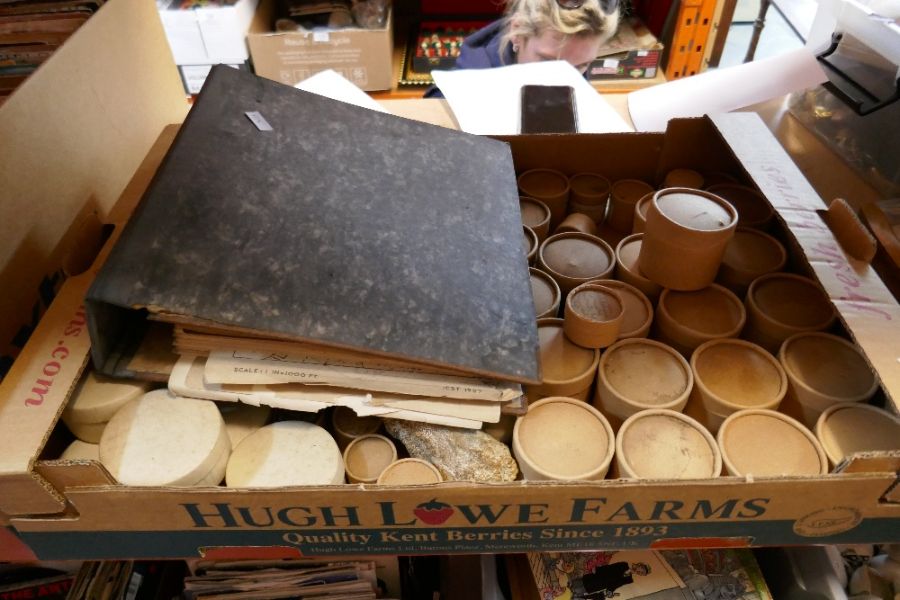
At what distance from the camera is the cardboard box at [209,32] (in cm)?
213

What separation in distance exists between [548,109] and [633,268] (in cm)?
54

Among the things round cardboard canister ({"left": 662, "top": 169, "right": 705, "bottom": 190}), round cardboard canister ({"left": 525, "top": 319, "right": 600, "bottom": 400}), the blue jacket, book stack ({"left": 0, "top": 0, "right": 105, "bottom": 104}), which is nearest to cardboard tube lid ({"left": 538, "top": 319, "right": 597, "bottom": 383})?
round cardboard canister ({"left": 525, "top": 319, "right": 600, "bottom": 400})

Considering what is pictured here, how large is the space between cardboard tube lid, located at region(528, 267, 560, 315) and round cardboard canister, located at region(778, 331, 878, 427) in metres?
0.32

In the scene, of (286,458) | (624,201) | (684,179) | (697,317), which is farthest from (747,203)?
(286,458)

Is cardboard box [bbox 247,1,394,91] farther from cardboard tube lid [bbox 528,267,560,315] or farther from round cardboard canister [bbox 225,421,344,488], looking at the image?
round cardboard canister [bbox 225,421,344,488]

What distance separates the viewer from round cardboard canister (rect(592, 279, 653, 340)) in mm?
919

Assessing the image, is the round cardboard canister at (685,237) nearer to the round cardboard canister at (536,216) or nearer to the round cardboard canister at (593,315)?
the round cardboard canister at (593,315)

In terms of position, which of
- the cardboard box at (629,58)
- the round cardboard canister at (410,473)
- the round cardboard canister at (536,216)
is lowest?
the cardboard box at (629,58)

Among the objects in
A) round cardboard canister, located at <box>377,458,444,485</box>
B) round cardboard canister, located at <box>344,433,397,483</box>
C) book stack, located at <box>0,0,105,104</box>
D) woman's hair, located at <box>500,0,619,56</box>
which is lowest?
round cardboard canister, located at <box>344,433,397,483</box>

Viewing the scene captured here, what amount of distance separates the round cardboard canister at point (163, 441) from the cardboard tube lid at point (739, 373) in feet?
2.04

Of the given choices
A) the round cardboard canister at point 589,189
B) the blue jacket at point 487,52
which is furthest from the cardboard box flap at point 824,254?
the blue jacket at point 487,52

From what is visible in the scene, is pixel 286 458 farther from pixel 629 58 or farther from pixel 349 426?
pixel 629 58

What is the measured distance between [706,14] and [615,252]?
1.76m

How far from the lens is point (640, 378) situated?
86 centimetres
